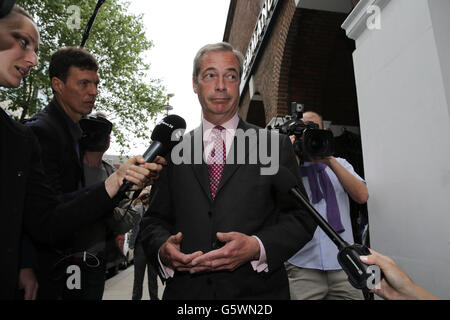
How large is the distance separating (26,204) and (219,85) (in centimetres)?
130

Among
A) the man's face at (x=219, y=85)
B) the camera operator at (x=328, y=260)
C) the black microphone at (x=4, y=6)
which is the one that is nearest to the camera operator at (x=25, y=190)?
the black microphone at (x=4, y=6)

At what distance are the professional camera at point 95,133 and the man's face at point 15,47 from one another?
1.01 metres

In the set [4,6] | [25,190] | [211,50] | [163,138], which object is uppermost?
[211,50]

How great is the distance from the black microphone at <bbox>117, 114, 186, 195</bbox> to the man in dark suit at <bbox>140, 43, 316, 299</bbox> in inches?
4.4

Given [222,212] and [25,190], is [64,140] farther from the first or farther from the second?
[222,212]

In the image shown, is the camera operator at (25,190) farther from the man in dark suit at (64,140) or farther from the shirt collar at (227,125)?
the shirt collar at (227,125)

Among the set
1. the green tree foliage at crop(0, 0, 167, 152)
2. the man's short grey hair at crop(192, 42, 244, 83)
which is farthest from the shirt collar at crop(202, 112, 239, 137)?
the green tree foliage at crop(0, 0, 167, 152)

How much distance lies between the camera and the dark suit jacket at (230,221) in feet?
4.95

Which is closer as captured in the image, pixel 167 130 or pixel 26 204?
pixel 26 204

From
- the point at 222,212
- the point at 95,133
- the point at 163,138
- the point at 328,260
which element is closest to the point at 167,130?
the point at 163,138

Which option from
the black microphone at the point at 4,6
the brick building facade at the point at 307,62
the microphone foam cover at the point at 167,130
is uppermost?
the brick building facade at the point at 307,62

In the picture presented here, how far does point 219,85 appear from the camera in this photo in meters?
1.88

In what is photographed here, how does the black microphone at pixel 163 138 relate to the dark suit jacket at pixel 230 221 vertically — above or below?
above
